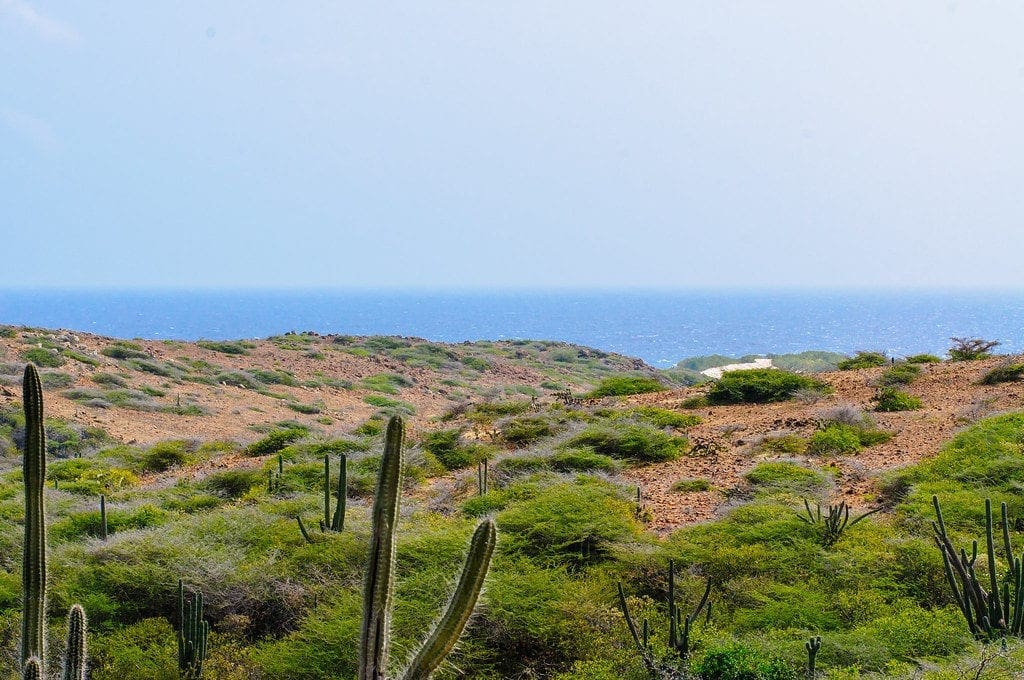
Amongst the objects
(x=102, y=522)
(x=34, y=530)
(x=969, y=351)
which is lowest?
→ (x=102, y=522)

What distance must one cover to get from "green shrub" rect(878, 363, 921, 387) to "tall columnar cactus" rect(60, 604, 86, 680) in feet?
52.0

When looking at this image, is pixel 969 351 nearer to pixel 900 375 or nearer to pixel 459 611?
pixel 900 375

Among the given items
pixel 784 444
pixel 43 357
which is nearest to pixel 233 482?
pixel 784 444

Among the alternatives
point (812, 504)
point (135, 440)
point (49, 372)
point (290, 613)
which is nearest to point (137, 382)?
point (49, 372)

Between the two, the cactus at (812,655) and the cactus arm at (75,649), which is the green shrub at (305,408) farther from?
the cactus arm at (75,649)

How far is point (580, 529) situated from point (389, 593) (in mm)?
4926

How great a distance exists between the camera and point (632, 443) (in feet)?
41.1

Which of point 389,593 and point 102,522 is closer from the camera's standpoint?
point 389,593

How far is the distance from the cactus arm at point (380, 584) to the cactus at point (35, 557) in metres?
1.31

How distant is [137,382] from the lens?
25.8 metres

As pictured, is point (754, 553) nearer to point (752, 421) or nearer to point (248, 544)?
point (248, 544)

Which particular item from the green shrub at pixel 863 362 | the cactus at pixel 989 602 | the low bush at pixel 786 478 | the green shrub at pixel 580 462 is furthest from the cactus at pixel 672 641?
the green shrub at pixel 863 362

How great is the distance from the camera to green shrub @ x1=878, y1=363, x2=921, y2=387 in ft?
53.1

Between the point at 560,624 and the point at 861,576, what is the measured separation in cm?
283
